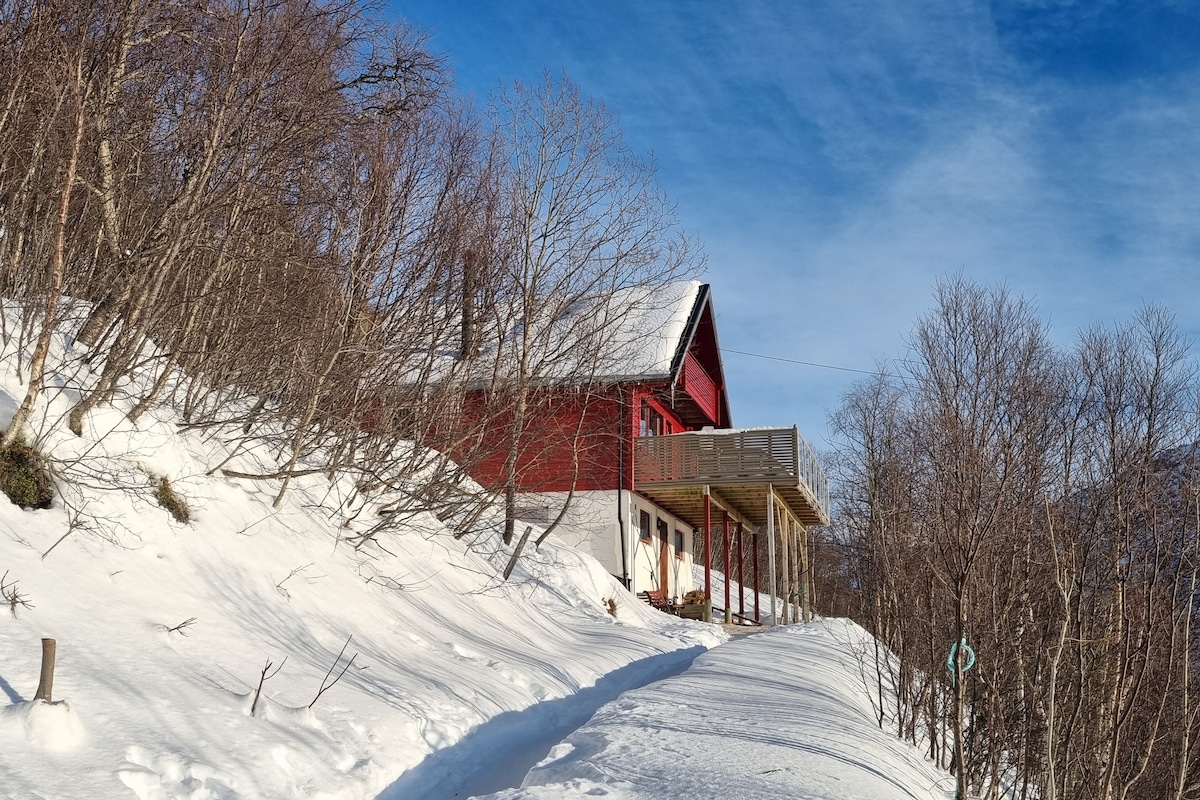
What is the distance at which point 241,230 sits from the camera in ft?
32.2

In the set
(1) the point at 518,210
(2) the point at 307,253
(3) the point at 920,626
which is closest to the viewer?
(3) the point at 920,626

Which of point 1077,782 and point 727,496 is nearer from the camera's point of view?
point 1077,782

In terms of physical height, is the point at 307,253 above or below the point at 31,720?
above

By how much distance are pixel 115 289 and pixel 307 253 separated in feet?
10.3

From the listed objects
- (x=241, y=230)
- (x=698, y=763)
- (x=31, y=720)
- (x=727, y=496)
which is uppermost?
(x=241, y=230)

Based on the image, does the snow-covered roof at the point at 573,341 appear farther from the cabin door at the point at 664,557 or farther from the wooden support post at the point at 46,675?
the wooden support post at the point at 46,675

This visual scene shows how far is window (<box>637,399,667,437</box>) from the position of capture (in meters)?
24.6

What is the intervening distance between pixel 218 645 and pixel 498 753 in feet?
7.35

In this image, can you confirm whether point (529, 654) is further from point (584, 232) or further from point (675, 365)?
point (675, 365)

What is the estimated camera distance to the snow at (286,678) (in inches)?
194

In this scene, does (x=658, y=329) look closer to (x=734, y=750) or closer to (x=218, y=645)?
(x=218, y=645)

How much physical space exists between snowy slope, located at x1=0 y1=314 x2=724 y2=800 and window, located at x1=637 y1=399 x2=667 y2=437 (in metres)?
12.7

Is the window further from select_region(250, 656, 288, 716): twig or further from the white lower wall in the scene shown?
select_region(250, 656, 288, 716): twig

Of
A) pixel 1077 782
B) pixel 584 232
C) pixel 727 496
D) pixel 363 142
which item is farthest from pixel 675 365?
pixel 1077 782
